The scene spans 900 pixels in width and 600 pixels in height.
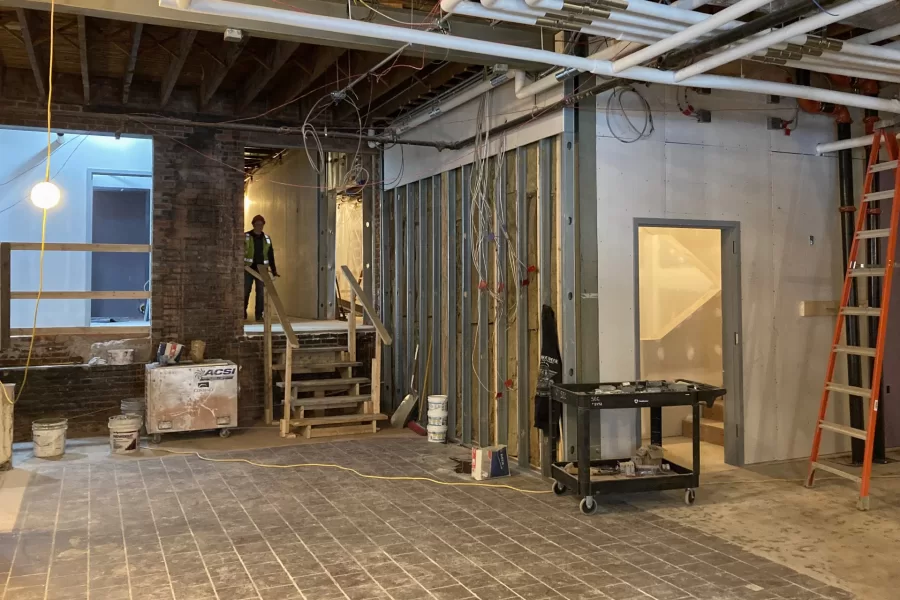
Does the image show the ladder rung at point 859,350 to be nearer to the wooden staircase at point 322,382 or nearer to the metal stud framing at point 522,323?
the metal stud framing at point 522,323

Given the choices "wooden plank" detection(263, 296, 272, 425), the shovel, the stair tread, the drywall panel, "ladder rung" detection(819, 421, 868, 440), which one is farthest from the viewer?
"wooden plank" detection(263, 296, 272, 425)

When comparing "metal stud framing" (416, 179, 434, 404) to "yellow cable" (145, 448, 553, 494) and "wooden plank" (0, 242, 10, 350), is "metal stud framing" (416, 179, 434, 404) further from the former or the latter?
"wooden plank" (0, 242, 10, 350)

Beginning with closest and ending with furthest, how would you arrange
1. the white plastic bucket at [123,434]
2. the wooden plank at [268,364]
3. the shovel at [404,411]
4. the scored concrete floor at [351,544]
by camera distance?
the scored concrete floor at [351,544], the white plastic bucket at [123,434], the shovel at [404,411], the wooden plank at [268,364]

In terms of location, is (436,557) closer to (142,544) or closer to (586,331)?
(142,544)

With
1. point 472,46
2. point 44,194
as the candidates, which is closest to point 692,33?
point 472,46

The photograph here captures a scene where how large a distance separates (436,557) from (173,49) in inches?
204

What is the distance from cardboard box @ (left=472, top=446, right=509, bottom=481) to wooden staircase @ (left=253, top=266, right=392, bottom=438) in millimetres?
2139

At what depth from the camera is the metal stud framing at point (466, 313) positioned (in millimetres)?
6914

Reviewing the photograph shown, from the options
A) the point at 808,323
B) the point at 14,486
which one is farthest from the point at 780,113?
the point at 14,486

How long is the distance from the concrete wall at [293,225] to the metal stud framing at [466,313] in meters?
4.72

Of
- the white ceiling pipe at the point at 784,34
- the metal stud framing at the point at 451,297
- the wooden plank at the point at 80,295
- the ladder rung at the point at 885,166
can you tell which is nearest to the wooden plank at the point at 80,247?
the wooden plank at the point at 80,295

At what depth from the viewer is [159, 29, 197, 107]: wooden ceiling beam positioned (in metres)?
5.90

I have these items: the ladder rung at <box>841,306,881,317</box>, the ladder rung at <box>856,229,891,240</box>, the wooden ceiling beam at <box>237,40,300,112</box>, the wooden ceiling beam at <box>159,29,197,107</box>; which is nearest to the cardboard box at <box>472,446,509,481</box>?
the ladder rung at <box>841,306,881,317</box>

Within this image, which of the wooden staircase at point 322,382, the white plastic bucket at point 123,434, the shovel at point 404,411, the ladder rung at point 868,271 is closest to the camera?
the ladder rung at point 868,271
